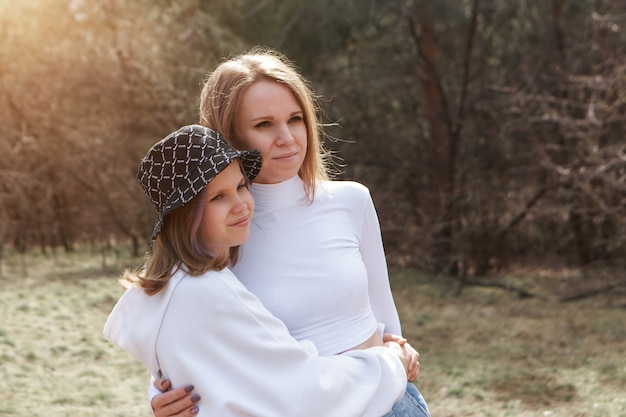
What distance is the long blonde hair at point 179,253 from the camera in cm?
193

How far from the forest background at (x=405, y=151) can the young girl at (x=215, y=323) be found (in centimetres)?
340

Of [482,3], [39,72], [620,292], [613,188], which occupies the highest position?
[482,3]

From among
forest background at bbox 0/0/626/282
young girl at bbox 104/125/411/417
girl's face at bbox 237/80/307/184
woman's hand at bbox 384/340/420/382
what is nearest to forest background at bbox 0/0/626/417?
forest background at bbox 0/0/626/282

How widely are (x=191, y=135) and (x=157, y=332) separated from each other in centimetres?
48

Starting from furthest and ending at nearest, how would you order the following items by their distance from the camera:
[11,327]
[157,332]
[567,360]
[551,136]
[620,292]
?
[551,136]
[620,292]
[11,327]
[567,360]
[157,332]

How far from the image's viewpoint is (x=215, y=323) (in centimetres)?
186

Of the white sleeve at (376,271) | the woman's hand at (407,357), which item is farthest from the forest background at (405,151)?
the woman's hand at (407,357)

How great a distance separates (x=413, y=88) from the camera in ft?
34.6

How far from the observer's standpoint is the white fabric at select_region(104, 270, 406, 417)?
1862 mm

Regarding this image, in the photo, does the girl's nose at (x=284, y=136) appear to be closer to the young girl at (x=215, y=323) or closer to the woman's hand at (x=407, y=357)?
the young girl at (x=215, y=323)

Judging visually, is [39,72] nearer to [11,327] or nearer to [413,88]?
[413,88]

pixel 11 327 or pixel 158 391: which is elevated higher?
pixel 158 391

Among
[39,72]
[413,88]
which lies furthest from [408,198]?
[39,72]

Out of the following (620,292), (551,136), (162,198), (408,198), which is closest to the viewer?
(162,198)
